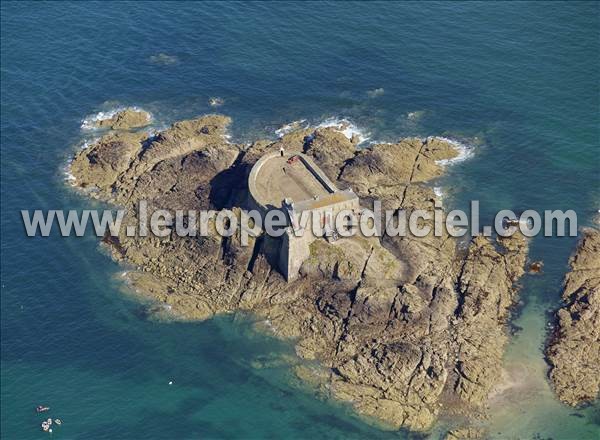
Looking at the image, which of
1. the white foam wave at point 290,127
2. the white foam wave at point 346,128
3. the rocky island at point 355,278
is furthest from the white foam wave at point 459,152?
the white foam wave at point 290,127

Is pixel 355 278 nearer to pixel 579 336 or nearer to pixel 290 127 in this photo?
pixel 579 336

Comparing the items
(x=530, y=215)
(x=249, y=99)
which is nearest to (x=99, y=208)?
(x=249, y=99)

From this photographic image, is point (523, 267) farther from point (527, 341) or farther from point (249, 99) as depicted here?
point (249, 99)

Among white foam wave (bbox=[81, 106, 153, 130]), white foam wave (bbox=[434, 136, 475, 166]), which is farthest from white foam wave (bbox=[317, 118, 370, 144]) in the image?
white foam wave (bbox=[81, 106, 153, 130])

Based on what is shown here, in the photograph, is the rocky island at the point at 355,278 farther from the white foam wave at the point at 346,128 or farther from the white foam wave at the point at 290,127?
the white foam wave at the point at 290,127

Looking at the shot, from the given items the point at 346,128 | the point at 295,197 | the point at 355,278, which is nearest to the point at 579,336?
the point at 355,278

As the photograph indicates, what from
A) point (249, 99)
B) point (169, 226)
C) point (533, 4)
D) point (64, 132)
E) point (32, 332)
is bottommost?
point (32, 332)
